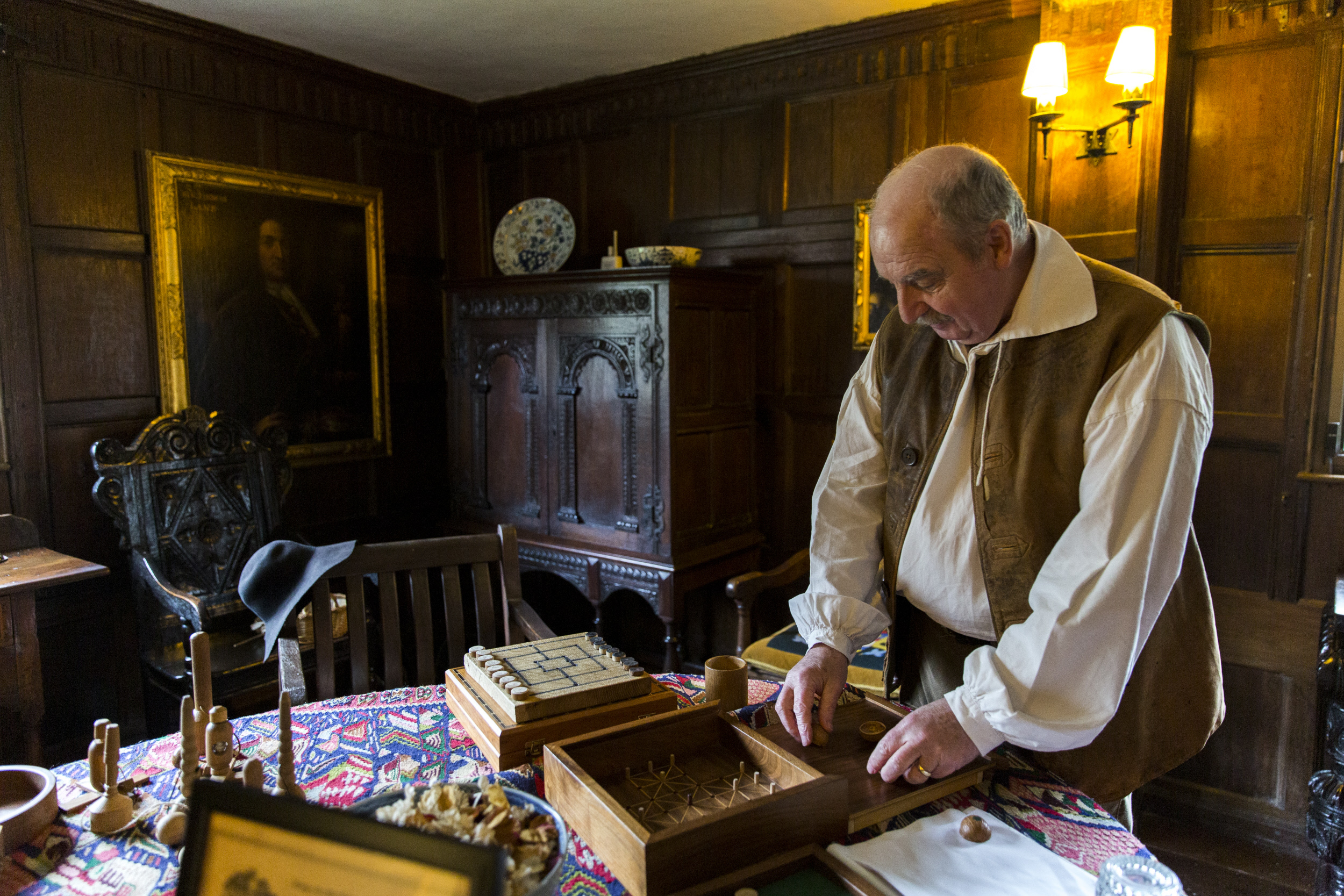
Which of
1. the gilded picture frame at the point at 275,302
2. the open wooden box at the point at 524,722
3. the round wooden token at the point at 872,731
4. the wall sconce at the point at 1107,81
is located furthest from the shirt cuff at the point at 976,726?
the gilded picture frame at the point at 275,302

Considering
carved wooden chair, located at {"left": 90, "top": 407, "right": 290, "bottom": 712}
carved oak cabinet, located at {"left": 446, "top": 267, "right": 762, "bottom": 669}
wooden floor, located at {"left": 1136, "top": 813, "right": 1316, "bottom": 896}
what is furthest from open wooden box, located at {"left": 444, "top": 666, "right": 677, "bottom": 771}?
wooden floor, located at {"left": 1136, "top": 813, "right": 1316, "bottom": 896}

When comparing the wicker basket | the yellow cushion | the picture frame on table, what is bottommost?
the yellow cushion

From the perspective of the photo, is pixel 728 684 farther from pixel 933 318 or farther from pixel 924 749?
pixel 933 318

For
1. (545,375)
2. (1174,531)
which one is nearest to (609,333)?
(545,375)

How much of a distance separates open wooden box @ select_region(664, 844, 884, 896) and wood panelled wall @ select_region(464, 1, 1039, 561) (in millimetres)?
2735

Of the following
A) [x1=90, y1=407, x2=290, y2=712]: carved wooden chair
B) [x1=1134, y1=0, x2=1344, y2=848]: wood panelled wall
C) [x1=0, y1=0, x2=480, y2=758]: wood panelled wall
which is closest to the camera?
[x1=1134, y1=0, x2=1344, y2=848]: wood panelled wall

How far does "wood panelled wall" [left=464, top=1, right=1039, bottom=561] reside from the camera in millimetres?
3307

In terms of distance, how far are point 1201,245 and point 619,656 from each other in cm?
256

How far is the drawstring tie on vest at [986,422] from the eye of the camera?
155 cm

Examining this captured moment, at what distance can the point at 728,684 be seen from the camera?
1532 mm

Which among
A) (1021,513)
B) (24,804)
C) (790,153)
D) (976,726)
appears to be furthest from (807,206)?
(24,804)

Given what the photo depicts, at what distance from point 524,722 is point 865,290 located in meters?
2.62

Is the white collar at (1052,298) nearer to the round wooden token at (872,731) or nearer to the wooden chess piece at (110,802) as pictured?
the round wooden token at (872,731)

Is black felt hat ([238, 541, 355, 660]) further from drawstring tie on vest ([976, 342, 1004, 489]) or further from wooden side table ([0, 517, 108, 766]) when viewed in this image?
drawstring tie on vest ([976, 342, 1004, 489])
